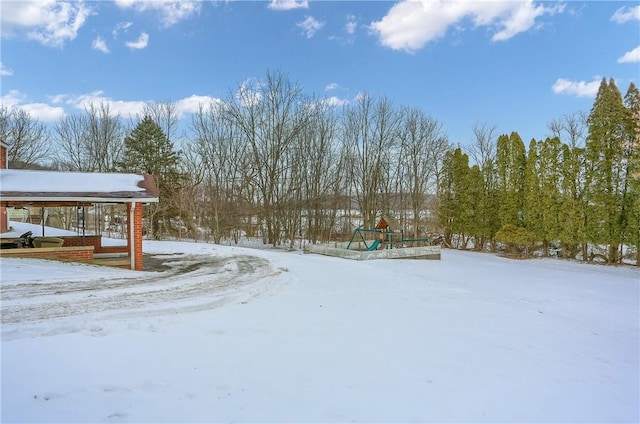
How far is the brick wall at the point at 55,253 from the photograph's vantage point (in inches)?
355

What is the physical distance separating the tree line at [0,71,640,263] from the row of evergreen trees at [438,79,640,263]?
0.37ft

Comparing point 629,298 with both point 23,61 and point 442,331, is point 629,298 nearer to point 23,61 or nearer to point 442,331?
point 442,331

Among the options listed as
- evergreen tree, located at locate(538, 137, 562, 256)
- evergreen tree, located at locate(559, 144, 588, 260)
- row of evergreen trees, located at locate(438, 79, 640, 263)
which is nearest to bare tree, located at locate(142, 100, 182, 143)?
row of evergreen trees, located at locate(438, 79, 640, 263)

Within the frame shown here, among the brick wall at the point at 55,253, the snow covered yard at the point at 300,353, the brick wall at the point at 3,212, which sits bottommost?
the snow covered yard at the point at 300,353

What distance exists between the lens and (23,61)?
14.0m

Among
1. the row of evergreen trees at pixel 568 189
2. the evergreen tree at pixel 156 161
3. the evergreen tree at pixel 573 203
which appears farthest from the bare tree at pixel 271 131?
the evergreen tree at pixel 573 203

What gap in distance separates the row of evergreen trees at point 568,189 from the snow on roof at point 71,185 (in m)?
15.8

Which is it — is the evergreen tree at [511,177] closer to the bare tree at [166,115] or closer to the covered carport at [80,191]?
the covered carport at [80,191]

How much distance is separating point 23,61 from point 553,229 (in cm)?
2301

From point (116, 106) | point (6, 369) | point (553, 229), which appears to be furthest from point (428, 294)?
point (116, 106)

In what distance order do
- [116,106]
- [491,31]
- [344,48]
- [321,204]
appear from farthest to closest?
[116,106], [321,204], [344,48], [491,31]

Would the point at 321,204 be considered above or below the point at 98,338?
above

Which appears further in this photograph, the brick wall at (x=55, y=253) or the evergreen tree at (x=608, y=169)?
the evergreen tree at (x=608, y=169)

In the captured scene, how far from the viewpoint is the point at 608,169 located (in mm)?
14156
